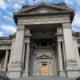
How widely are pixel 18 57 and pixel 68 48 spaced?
27.6ft

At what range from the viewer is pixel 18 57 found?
816 inches

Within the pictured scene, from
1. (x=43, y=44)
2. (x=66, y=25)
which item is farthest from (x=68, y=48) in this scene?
(x=43, y=44)

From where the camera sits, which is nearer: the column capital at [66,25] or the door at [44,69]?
the column capital at [66,25]

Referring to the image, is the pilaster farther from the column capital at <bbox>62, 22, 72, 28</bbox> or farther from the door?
the door

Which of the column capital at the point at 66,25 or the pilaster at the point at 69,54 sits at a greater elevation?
the column capital at the point at 66,25

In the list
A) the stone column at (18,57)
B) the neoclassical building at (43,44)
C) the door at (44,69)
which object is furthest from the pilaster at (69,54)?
the stone column at (18,57)

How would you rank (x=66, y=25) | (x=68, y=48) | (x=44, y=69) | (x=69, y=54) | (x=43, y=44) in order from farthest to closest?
(x=43, y=44) < (x=44, y=69) < (x=66, y=25) < (x=68, y=48) < (x=69, y=54)

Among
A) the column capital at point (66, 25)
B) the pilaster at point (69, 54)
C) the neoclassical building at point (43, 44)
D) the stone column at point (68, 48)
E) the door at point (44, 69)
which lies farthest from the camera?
the door at point (44, 69)

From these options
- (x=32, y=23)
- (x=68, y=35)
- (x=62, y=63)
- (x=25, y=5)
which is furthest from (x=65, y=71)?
(x=25, y=5)

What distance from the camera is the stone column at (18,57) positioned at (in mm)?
19406

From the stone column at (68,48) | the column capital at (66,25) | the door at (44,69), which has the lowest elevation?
the door at (44,69)

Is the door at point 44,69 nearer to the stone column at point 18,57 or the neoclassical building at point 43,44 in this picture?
the neoclassical building at point 43,44

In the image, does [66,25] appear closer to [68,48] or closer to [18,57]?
[68,48]

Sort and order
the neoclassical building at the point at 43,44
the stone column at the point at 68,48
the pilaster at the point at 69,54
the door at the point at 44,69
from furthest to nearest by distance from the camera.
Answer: the door at the point at 44,69 < the neoclassical building at the point at 43,44 < the stone column at the point at 68,48 < the pilaster at the point at 69,54
